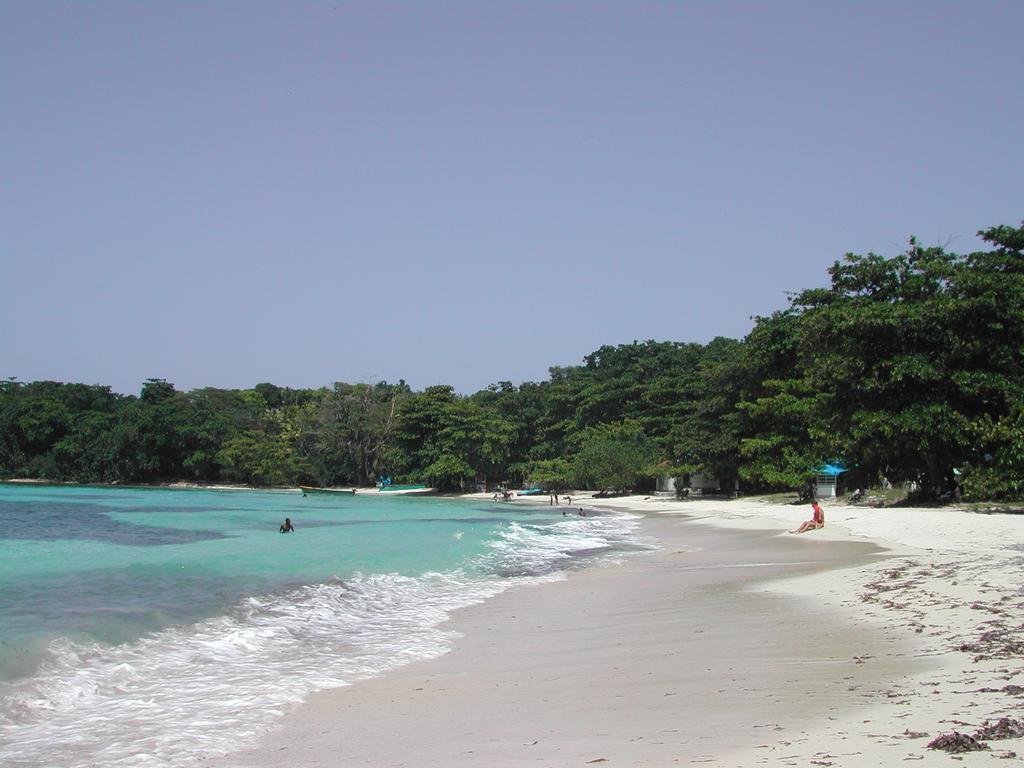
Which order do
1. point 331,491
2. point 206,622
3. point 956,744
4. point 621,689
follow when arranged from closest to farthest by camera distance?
point 956,744 → point 621,689 → point 206,622 → point 331,491

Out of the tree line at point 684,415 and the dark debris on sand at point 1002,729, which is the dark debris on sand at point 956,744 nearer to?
the dark debris on sand at point 1002,729

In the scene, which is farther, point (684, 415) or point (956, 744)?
point (684, 415)

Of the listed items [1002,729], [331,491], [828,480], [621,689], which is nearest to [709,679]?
[621,689]

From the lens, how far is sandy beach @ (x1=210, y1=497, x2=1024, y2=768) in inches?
197

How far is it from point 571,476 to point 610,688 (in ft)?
168

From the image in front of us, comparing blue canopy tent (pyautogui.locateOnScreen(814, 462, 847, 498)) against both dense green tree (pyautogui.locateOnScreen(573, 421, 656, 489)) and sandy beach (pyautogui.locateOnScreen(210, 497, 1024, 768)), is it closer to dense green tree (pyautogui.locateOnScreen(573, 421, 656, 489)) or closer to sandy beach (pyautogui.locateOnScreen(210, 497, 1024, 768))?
dense green tree (pyautogui.locateOnScreen(573, 421, 656, 489))

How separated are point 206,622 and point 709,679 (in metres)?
6.95

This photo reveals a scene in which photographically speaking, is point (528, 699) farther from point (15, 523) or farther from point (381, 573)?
point (15, 523)

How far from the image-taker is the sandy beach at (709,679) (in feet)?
16.4

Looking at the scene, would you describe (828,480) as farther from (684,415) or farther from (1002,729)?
(1002,729)

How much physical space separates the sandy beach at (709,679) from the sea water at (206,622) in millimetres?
736

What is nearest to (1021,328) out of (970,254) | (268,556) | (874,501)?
(970,254)

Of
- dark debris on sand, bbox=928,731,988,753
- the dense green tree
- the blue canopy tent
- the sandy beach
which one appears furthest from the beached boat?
dark debris on sand, bbox=928,731,988,753

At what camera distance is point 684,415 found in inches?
2178
